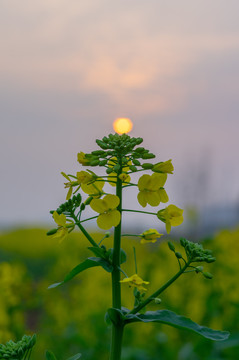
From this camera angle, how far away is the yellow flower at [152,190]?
1.32 meters

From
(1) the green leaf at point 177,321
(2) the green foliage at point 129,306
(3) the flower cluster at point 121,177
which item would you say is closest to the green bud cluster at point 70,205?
(3) the flower cluster at point 121,177

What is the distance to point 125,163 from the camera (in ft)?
4.40

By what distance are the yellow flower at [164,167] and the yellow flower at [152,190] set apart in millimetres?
15

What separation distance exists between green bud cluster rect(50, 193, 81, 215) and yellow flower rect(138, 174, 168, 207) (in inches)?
7.2

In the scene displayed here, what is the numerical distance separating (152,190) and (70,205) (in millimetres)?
240

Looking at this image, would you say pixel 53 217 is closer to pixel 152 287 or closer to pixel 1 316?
pixel 1 316

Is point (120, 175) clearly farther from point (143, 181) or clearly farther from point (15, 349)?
point (15, 349)

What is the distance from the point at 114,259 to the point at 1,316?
1.71 metres

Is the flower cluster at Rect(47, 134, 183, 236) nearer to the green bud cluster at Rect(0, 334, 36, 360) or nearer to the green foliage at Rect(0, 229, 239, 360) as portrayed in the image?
the green bud cluster at Rect(0, 334, 36, 360)

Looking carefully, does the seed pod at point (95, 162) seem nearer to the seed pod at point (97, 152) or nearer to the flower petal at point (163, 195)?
the seed pod at point (97, 152)

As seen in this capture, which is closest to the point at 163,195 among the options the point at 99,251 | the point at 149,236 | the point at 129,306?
the point at 149,236

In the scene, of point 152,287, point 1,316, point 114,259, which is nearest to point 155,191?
point 114,259

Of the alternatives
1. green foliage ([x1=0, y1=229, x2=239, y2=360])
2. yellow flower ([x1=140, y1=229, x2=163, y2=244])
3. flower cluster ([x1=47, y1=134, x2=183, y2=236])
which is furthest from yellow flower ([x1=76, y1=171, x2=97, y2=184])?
green foliage ([x1=0, y1=229, x2=239, y2=360])

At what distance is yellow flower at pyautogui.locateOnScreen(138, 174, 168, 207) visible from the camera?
1.32 m
